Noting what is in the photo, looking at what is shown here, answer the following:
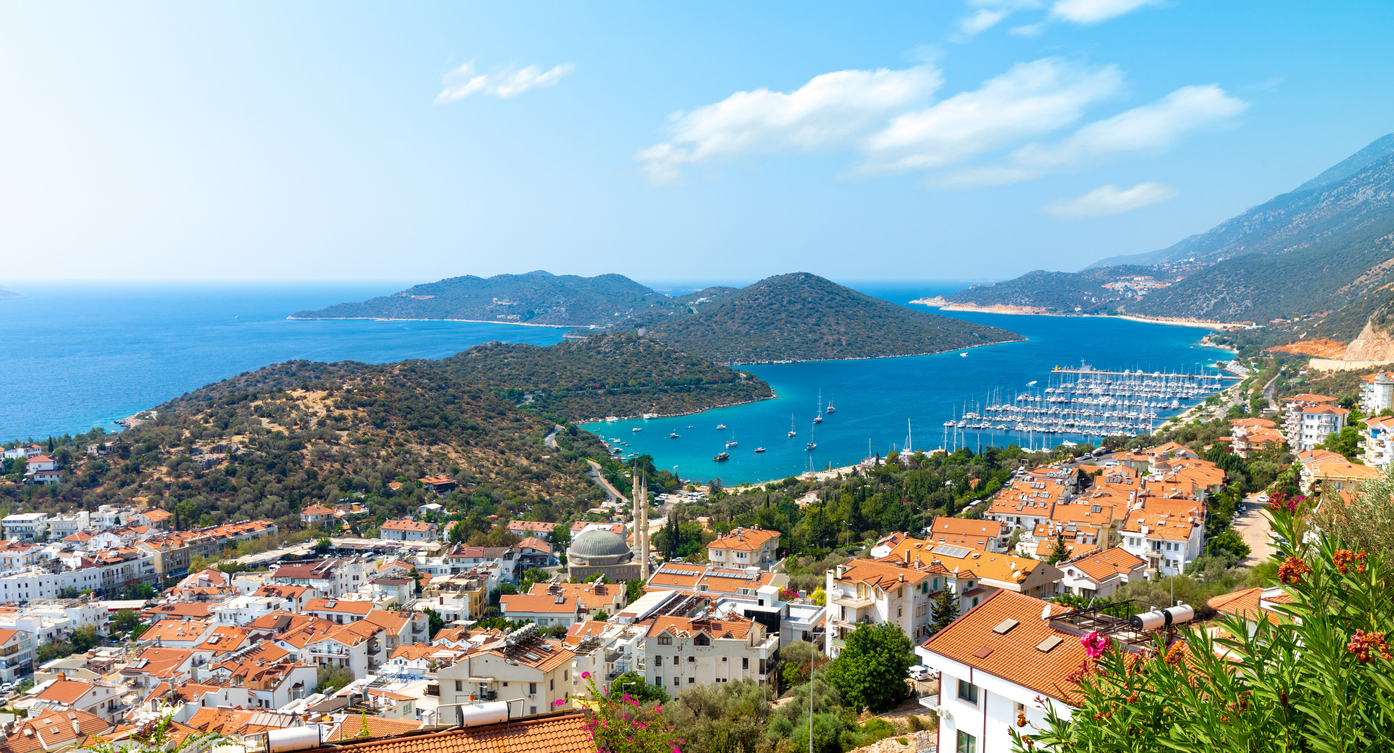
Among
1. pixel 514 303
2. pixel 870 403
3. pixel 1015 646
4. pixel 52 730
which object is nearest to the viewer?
pixel 1015 646

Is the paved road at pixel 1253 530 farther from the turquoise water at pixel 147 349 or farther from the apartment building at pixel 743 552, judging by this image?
the turquoise water at pixel 147 349

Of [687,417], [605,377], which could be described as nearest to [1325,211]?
[687,417]

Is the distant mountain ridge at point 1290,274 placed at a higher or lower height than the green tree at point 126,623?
higher

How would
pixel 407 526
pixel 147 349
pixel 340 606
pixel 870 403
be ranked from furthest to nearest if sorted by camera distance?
pixel 147 349 < pixel 870 403 < pixel 407 526 < pixel 340 606

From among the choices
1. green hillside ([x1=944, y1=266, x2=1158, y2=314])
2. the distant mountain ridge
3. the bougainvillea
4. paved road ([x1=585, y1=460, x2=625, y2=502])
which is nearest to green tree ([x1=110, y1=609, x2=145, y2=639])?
paved road ([x1=585, y1=460, x2=625, y2=502])

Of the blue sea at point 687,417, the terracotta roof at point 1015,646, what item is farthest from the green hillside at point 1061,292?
the terracotta roof at point 1015,646

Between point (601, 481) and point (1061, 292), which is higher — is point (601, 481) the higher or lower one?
the lower one

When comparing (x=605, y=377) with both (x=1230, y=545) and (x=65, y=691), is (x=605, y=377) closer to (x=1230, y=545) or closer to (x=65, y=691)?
(x=65, y=691)
